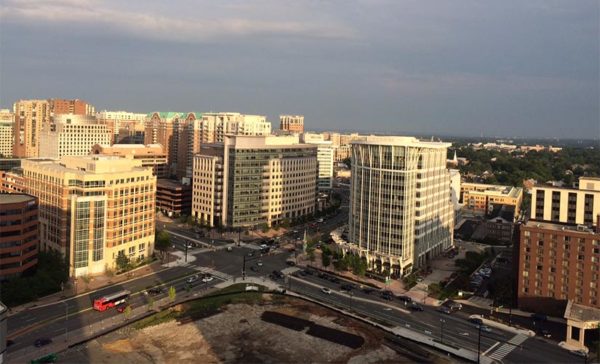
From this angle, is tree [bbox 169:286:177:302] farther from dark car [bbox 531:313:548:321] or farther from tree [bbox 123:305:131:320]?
dark car [bbox 531:313:548:321]

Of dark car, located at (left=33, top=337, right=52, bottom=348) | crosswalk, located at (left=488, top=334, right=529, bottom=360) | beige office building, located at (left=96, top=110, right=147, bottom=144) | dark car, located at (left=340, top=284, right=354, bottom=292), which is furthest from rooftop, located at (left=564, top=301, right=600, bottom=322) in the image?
beige office building, located at (left=96, top=110, right=147, bottom=144)

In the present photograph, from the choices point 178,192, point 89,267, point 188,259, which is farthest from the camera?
point 178,192

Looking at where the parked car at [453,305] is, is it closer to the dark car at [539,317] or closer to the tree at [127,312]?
the dark car at [539,317]

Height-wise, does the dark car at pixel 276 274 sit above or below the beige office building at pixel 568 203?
below

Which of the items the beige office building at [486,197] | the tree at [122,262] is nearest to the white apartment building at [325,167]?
the beige office building at [486,197]

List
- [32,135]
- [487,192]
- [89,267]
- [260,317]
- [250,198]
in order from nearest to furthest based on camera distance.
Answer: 1. [260,317]
2. [89,267]
3. [250,198]
4. [487,192]
5. [32,135]

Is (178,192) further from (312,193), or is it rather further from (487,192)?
(487,192)

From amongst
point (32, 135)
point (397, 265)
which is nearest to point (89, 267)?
point (397, 265)
